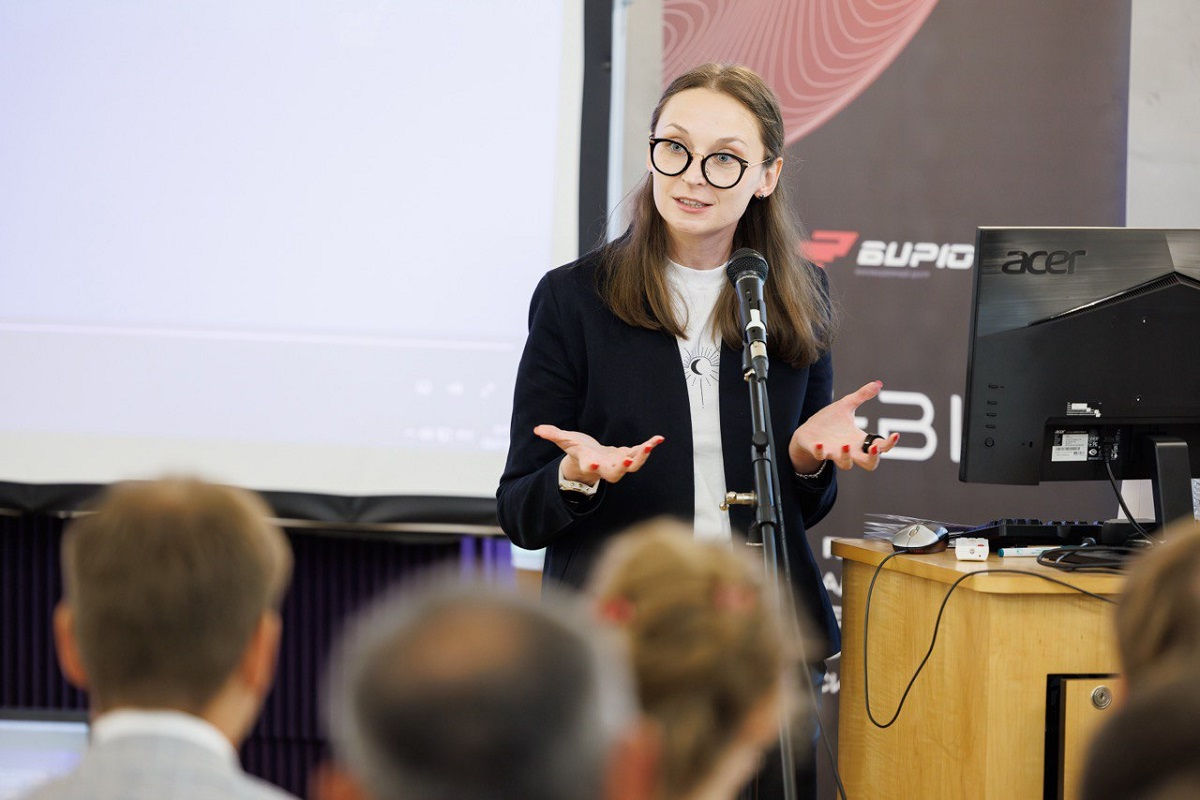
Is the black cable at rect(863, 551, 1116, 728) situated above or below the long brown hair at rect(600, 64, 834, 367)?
below

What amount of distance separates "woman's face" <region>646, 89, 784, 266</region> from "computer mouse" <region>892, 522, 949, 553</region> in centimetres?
60

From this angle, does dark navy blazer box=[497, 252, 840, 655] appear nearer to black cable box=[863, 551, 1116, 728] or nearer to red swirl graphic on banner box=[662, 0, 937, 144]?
black cable box=[863, 551, 1116, 728]

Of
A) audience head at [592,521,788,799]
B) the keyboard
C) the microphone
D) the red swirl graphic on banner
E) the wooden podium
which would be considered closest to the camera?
audience head at [592,521,788,799]

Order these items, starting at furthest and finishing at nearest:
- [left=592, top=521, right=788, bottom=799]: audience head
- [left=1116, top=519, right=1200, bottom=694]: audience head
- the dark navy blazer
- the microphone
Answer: the dark navy blazer, the microphone, [left=1116, top=519, right=1200, bottom=694]: audience head, [left=592, top=521, right=788, bottom=799]: audience head

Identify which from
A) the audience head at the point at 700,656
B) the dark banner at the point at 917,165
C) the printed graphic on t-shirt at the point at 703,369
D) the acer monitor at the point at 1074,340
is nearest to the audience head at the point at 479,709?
the audience head at the point at 700,656

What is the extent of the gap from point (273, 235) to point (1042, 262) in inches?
73.4

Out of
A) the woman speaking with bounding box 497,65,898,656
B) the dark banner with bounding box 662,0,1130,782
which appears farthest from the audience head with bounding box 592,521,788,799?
the dark banner with bounding box 662,0,1130,782

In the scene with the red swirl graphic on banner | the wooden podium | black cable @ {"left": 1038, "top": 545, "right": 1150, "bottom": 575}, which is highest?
the red swirl graphic on banner

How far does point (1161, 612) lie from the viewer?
92cm

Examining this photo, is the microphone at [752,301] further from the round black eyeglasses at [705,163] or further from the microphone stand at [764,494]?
the round black eyeglasses at [705,163]

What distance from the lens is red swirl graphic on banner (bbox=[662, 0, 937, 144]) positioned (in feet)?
10.5

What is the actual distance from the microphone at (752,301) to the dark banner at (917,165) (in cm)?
147

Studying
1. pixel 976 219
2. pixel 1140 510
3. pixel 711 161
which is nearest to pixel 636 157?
pixel 976 219

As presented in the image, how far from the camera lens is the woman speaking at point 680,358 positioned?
77.9 inches
